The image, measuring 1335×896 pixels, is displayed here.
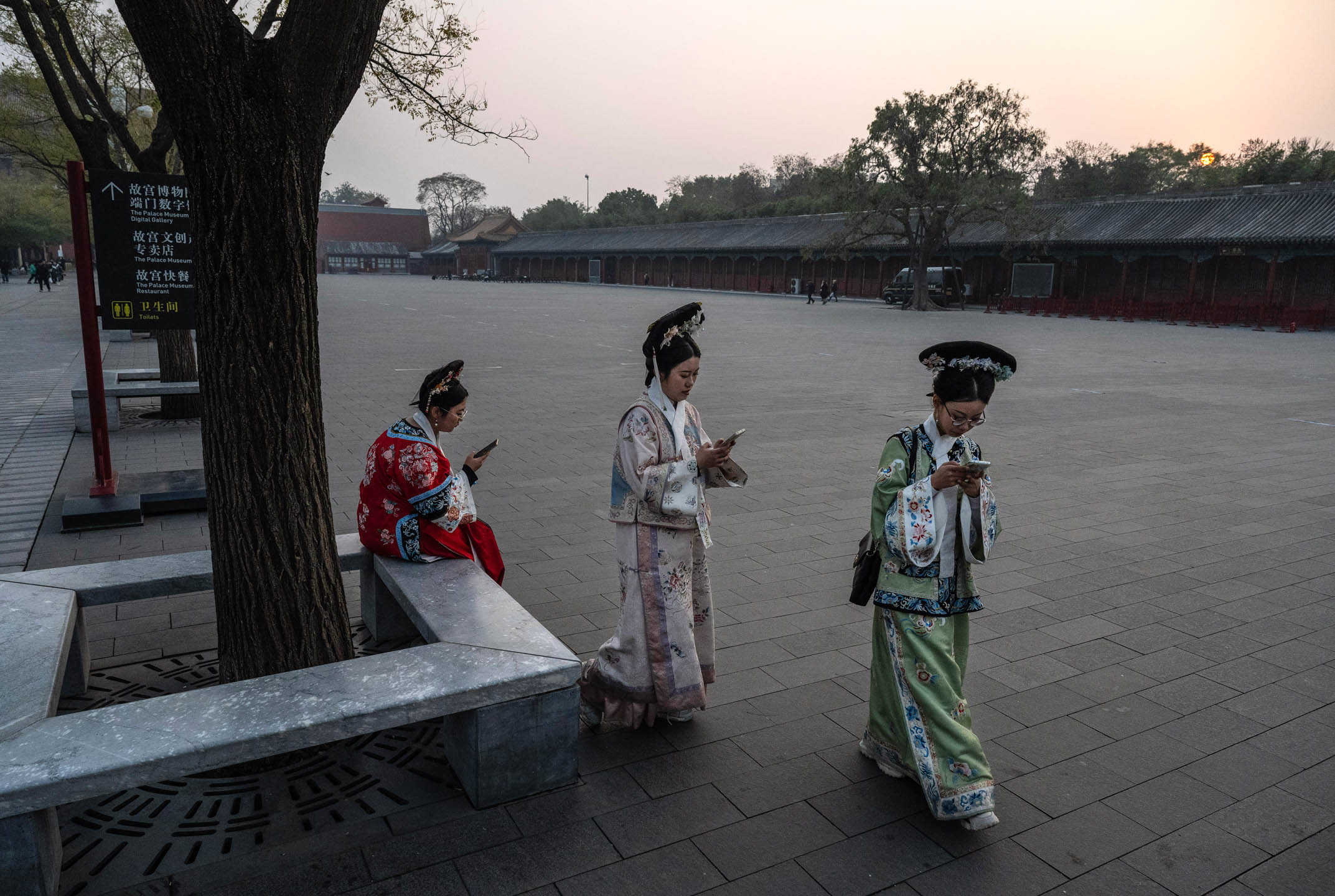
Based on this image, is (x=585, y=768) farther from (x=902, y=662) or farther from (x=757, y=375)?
(x=757, y=375)

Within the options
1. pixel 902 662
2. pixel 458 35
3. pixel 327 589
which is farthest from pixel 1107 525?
pixel 458 35

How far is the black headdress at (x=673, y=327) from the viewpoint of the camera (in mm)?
3168

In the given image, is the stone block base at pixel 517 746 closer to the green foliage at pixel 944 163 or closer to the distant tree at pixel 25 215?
the green foliage at pixel 944 163

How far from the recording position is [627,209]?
3241 inches

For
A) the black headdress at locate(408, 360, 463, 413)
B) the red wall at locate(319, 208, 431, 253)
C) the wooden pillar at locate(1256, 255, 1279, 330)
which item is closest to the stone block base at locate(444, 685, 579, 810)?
the black headdress at locate(408, 360, 463, 413)

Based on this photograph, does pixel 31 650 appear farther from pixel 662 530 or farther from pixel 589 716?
pixel 662 530

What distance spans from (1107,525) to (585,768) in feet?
15.3

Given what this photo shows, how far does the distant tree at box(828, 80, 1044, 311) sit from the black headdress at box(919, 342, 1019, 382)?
1351 inches

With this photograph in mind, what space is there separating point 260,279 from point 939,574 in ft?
8.12

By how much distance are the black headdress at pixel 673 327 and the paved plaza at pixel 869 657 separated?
1.49 metres

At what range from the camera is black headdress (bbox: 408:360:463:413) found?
12.2ft

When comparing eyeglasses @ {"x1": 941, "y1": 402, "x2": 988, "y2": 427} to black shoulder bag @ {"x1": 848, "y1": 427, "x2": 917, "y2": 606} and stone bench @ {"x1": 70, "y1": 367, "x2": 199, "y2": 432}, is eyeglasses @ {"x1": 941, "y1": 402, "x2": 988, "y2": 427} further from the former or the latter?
stone bench @ {"x1": 70, "y1": 367, "x2": 199, "y2": 432}

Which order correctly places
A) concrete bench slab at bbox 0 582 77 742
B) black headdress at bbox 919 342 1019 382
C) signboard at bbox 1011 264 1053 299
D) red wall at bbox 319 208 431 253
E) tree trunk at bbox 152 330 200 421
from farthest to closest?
1. red wall at bbox 319 208 431 253
2. signboard at bbox 1011 264 1053 299
3. tree trunk at bbox 152 330 200 421
4. black headdress at bbox 919 342 1019 382
5. concrete bench slab at bbox 0 582 77 742

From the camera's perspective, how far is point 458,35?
7812 millimetres
